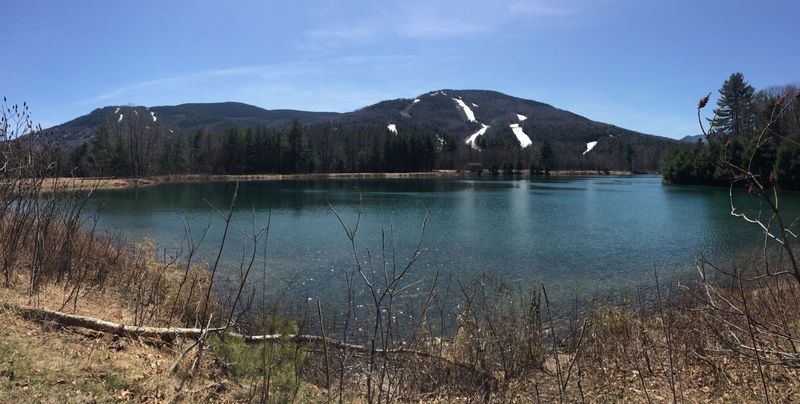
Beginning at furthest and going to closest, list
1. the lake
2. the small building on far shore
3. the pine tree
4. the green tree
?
the green tree → the small building on far shore → the pine tree → the lake

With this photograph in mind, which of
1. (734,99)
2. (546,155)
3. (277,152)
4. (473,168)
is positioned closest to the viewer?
(734,99)

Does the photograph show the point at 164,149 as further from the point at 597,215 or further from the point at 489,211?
the point at 597,215

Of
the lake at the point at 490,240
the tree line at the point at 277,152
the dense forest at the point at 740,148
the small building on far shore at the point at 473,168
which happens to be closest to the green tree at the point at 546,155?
the tree line at the point at 277,152

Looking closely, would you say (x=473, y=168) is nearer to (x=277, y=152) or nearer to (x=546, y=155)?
(x=546, y=155)

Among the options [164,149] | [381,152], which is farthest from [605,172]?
[164,149]

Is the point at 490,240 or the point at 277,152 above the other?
the point at 277,152

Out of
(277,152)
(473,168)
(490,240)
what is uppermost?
(277,152)

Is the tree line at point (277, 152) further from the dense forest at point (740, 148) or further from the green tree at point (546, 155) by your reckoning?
the dense forest at point (740, 148)

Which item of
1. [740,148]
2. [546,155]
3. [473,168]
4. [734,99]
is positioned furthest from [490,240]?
[546,155]

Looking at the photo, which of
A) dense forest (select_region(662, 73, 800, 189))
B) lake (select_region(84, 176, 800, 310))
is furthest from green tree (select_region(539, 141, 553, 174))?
lake (select_region(84, 176, 800, 310))

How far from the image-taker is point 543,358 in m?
8.87

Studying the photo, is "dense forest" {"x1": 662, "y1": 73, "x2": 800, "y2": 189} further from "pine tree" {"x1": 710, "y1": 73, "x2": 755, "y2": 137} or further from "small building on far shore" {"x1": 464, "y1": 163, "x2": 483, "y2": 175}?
"small building on far shore" {"x1": 464, "y1": 163, "x2": 483, "y2": 175}

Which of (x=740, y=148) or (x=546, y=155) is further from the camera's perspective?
(x=546, y=155)

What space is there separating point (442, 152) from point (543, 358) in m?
160
